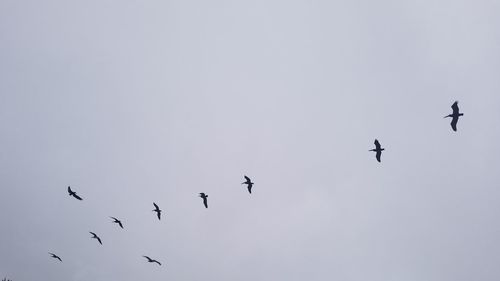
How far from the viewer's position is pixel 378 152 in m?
36.2

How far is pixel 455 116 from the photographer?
31.3 meters

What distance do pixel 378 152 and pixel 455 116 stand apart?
294 inches

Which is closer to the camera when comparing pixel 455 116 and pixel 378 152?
pixel 455 116
